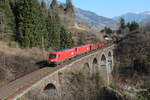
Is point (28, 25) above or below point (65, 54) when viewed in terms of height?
above

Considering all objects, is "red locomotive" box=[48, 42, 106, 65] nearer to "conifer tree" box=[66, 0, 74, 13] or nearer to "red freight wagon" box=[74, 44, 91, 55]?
"red freight wagon" box=[74, 44, 91, 55]

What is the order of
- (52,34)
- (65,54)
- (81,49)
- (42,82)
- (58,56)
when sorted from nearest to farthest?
(42,82) → (58,56) → (65,54) → (81,49) → (52,34)

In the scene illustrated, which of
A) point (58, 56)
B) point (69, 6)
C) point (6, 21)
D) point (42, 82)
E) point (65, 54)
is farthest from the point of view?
point (69, 6)

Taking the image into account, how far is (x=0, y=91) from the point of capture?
18.3 meters

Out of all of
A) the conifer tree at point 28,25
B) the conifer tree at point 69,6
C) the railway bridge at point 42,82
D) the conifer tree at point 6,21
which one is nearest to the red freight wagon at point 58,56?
the railway bridge at point 42,82

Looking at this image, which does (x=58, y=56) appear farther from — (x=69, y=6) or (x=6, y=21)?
(x=69, y=6)

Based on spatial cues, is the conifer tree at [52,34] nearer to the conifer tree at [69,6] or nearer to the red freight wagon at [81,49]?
the red freight wagon at [81,49]

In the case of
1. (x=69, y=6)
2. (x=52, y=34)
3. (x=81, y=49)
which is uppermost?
(x=69, y=6)

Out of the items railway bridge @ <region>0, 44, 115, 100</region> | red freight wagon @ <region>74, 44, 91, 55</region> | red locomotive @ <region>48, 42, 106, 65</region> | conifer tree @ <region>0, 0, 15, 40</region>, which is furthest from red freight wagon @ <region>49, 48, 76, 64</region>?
conifer tree @ <region>0, 0, 15, 40</region>

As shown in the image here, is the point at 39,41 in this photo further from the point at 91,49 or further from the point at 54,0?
the point at 54,0

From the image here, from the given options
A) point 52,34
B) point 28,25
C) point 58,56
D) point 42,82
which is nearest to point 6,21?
point 28,25

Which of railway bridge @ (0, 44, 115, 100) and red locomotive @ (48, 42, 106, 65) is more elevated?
red locomotive @ (48, 42, 106, 65)

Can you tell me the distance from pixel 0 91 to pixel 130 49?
54705 millimetres

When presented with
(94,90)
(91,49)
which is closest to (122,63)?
(91,49)
